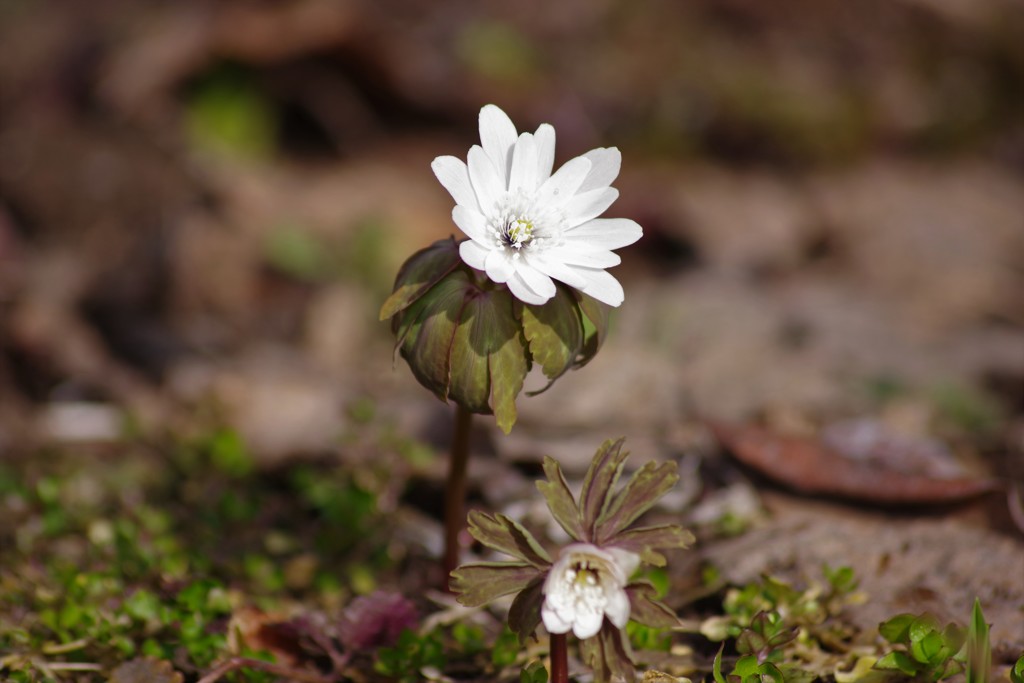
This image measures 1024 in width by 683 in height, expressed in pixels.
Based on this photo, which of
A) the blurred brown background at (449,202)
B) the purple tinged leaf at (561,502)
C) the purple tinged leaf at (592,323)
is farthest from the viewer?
the blurred brown background at (449,202)

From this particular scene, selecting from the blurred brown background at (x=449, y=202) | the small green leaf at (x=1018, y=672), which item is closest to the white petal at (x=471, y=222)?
the small green leaf at (x=1018, y=672)

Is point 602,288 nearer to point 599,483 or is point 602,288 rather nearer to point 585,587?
point 599,483

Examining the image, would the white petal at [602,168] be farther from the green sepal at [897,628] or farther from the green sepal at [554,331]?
the green sepal at [897,628]

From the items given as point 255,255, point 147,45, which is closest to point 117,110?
point 147,45

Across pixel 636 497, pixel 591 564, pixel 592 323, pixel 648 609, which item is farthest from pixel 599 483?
pixel 592 323

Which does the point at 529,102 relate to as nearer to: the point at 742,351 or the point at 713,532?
the point at 742,351

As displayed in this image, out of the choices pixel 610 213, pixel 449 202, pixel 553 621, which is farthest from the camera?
pixel 449 202

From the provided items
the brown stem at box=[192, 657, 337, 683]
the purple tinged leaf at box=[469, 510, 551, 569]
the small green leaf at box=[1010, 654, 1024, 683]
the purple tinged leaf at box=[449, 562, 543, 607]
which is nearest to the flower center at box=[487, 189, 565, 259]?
the purple tinged leaf at box=[469, 510, 551, 569]

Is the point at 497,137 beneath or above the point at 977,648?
above
